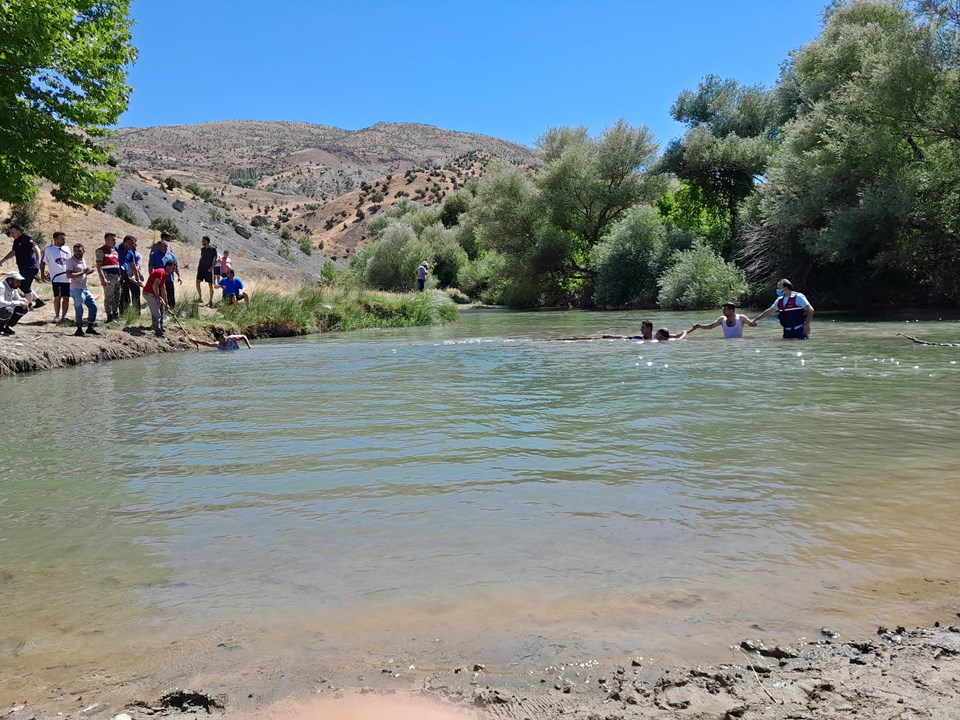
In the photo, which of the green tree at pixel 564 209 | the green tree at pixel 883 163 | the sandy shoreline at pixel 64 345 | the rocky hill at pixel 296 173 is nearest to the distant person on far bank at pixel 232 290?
the sandy shoreline at pixel 64 345

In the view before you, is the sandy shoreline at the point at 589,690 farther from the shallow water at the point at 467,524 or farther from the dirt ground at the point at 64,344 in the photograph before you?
the dirt ground at the point at 64,344

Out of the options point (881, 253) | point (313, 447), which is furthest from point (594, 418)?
point (881, 253)

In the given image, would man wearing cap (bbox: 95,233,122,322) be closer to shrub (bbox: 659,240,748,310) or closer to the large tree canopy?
the large tree canopy

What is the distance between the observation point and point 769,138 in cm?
4247

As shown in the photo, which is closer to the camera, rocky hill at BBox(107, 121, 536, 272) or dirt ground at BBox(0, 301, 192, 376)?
dirt ground at BBox(0, 301, 192, 376)

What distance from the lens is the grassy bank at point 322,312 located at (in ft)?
74.2

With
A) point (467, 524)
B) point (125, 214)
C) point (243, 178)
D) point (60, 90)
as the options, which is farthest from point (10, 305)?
point (243, 178)

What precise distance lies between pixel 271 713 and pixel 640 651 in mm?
1517

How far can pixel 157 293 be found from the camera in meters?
18.0

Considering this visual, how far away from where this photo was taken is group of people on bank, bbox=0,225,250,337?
15906 mm

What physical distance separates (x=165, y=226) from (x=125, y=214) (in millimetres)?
2310

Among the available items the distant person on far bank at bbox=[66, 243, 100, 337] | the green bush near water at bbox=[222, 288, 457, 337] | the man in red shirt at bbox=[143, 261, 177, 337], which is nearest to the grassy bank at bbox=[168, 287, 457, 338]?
the green bush near water at bbox=[222, 288, 457, 337]

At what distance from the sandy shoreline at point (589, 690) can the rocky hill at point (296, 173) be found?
4992 centimetres

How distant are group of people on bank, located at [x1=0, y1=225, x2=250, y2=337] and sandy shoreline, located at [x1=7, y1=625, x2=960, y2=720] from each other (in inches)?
580
